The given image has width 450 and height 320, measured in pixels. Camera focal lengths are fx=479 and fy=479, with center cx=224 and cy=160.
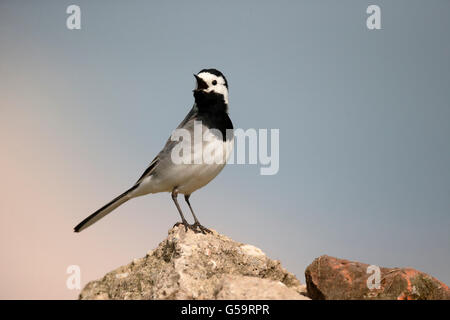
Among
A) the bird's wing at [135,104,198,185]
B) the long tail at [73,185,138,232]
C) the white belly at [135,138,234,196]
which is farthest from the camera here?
the bird's wing at [135,104,198,185]

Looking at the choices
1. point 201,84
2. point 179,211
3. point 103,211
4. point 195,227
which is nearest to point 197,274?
point 195,227

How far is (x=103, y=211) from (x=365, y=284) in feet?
10.2

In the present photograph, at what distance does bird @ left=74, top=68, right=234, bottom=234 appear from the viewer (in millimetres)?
5496

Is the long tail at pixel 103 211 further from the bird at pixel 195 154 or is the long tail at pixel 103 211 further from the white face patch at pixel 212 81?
the white face patch at pixel 212 81

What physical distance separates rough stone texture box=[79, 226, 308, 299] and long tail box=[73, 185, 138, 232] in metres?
0.79

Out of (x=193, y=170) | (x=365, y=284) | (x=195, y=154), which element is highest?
(x=195, y=154)

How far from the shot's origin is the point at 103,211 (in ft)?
19.0

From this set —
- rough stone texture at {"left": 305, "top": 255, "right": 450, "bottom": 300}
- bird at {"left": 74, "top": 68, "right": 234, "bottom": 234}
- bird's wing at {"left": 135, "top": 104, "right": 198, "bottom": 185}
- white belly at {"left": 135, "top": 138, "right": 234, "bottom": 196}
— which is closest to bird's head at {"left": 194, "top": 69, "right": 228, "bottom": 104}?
bird at {"left": 74, "top": 68, "right": 234, "bottom": 234}

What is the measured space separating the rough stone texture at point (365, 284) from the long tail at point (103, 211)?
2.43m

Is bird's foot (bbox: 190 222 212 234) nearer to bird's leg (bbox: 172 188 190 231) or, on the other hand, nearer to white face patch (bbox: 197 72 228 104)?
bird's leg (bbox: 172 188 190 231)

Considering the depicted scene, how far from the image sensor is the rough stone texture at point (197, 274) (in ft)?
13.7

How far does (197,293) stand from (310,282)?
4.29ft

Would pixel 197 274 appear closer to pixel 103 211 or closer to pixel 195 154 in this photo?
pixel 195 154

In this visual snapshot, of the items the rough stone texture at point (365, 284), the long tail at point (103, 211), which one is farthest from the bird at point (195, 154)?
the rough stone texture at point (365, 284)
